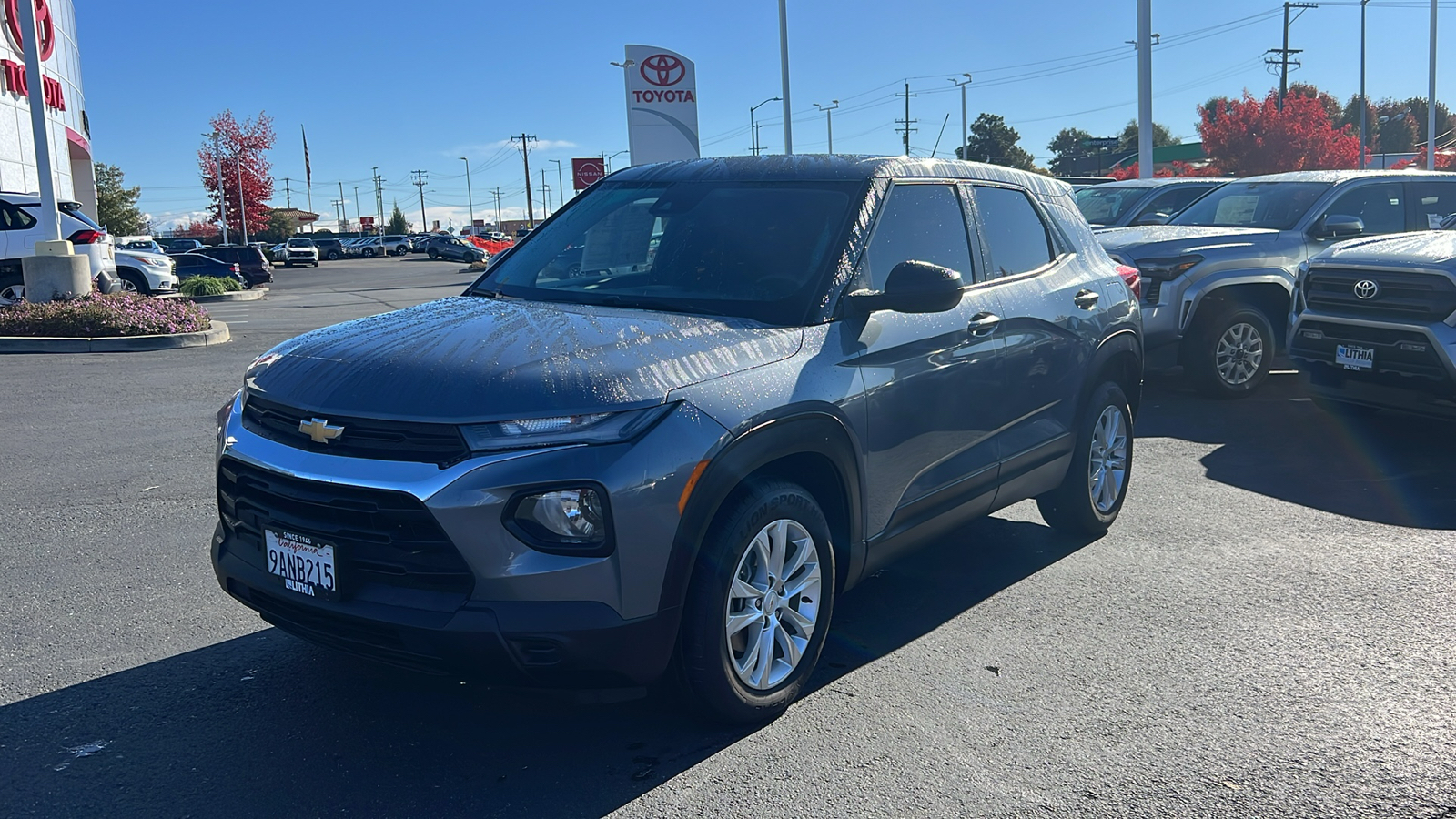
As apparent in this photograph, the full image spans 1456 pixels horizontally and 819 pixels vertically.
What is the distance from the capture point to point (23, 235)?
58.7 ft

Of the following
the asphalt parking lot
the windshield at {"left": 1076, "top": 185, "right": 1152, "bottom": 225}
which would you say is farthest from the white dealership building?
the asphalt parking lot

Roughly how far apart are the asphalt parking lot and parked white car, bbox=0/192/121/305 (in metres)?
13.6

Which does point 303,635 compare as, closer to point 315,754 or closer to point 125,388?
point 315,754

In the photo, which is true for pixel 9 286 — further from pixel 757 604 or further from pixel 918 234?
pixel 757 604

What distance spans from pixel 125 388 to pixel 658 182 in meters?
7.86

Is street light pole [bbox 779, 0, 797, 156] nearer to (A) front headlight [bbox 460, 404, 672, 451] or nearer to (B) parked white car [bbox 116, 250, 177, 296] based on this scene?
(B) parked white car [bbox 116, 250, 177, 296]

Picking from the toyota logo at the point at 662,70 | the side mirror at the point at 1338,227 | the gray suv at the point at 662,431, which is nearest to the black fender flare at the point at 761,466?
the gray suv at the point at 662,431

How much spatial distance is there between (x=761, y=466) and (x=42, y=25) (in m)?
34.1

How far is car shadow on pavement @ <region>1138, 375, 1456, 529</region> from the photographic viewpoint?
6578 mm

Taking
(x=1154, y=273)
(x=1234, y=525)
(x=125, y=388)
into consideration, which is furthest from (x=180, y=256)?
(x=1234, y=525)

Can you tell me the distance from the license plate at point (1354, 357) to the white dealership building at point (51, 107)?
23.6 m

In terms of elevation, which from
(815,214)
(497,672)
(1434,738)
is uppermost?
(815,214)

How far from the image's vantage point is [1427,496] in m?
6.66

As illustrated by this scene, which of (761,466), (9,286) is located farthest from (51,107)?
(761,466)
